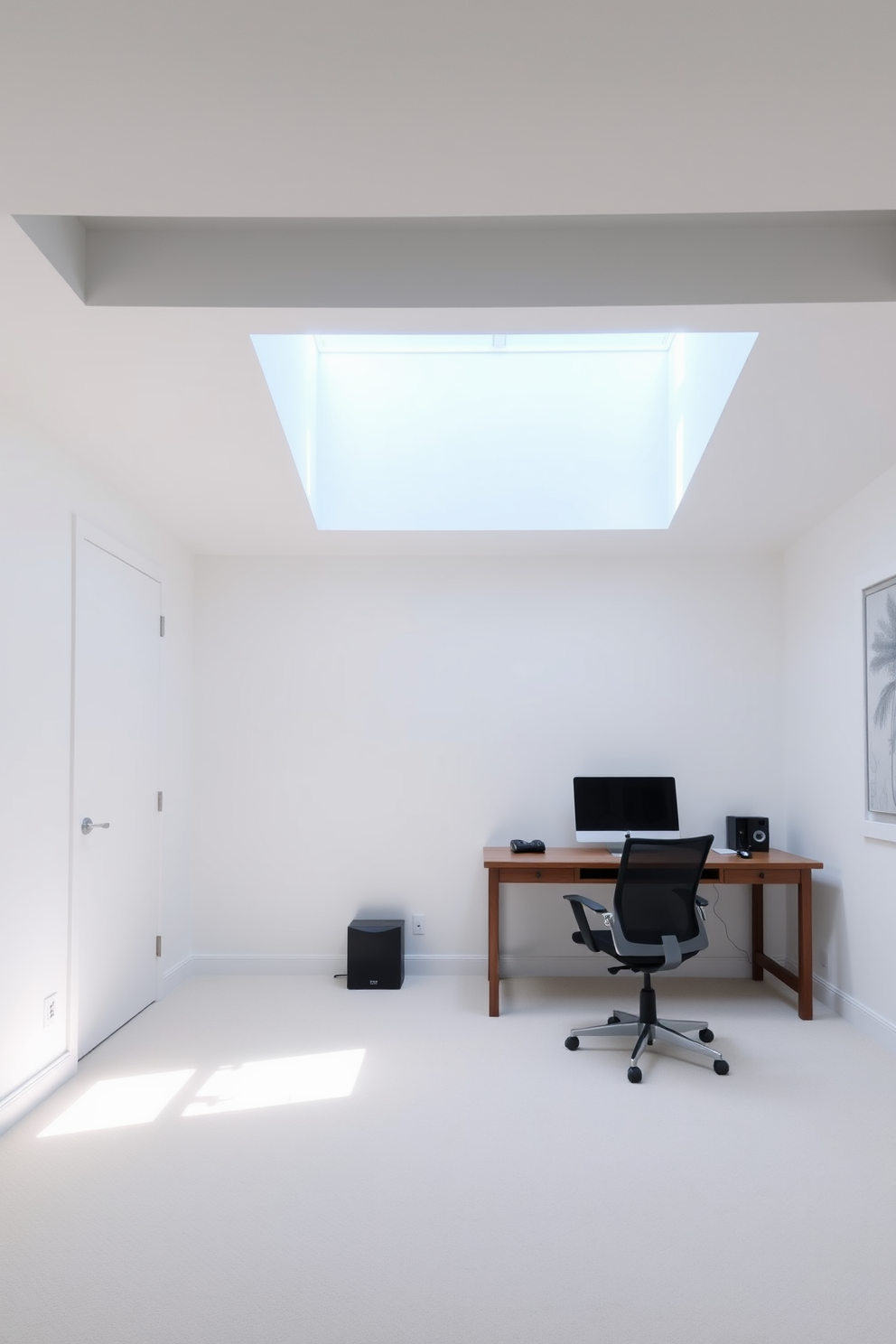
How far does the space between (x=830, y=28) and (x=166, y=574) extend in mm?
4042

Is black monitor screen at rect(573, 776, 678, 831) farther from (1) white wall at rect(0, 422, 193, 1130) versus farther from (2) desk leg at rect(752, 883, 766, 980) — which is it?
(1) white wall at rect(0, 422, 193, 1130)

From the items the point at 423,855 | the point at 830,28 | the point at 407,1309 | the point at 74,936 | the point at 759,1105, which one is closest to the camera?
the point at 830,28

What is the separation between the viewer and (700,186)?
2184 mm

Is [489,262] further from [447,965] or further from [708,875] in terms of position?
[447,965]

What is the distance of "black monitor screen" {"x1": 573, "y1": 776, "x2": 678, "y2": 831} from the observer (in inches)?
197

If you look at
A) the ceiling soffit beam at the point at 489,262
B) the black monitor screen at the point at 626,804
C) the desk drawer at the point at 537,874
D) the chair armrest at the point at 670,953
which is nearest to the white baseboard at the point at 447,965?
the desk drawer at the point at 537,874

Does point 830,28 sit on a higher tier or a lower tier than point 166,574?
higher

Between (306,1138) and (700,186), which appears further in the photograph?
(306,1138)

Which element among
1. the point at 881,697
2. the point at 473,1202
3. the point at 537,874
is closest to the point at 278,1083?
the point at 473,1202

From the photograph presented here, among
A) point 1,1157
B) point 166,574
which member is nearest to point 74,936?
point 1,1157

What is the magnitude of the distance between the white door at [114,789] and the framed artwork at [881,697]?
355cm

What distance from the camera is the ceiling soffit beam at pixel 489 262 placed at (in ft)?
8.93

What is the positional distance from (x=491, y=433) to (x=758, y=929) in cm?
334

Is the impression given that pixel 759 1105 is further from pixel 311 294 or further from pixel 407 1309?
pixel 311 294
